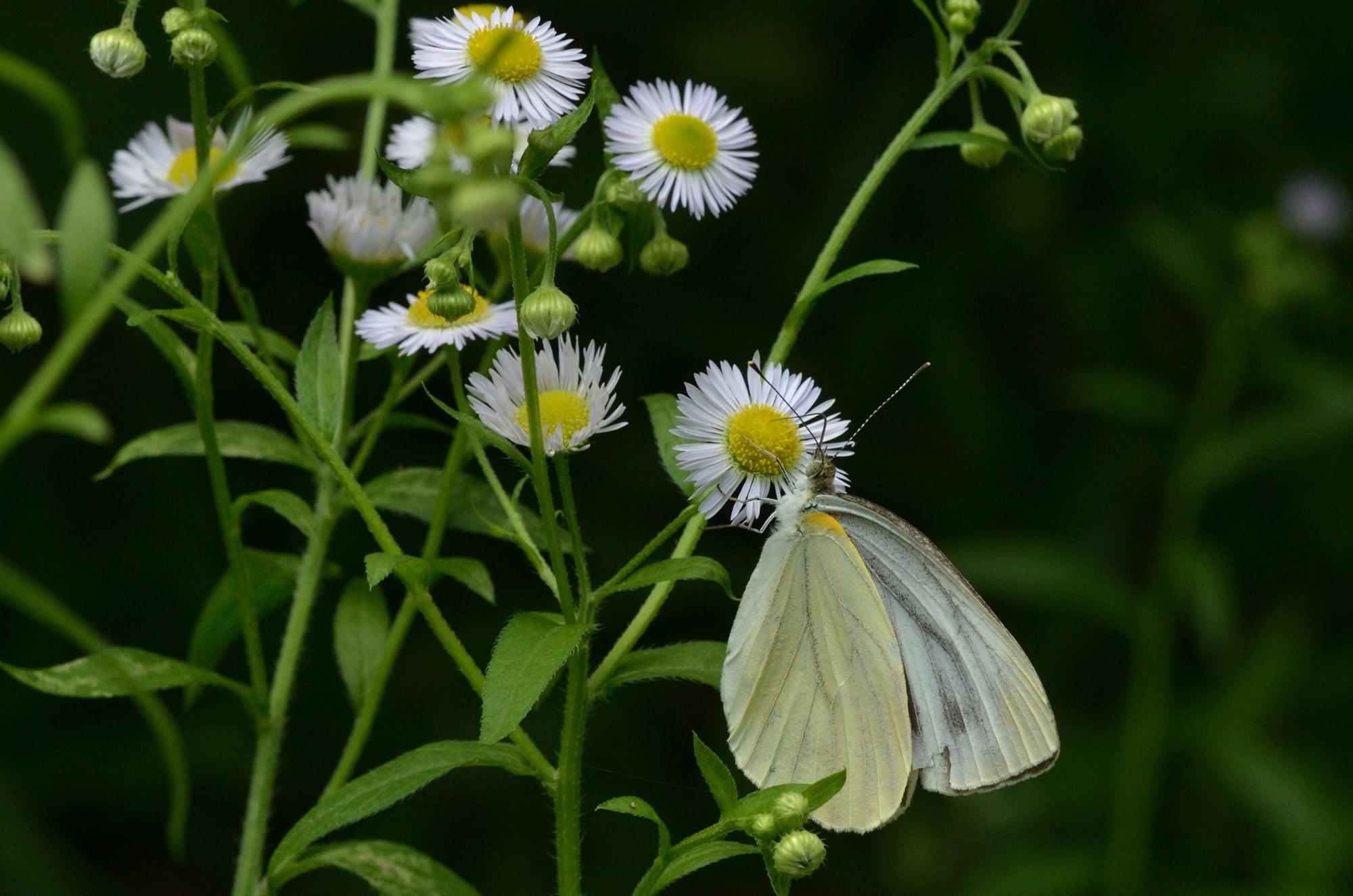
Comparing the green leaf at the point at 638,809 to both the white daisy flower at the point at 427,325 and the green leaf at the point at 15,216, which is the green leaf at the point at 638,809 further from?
the green leaf at the point at 15,216

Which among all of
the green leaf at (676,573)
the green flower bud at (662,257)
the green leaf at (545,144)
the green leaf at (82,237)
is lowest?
the green leaf at (82,237)

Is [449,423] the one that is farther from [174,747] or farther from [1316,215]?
[1316,215]

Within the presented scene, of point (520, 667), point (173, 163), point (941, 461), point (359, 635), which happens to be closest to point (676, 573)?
point (520, 667)

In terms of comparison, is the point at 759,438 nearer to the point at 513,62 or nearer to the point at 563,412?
the point at 563,412

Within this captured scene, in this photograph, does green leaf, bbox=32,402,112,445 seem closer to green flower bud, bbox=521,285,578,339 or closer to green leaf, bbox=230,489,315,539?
green flower bud, bbox=521,285,578,339

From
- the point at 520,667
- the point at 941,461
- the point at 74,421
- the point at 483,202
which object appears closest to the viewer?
the point at 74,421

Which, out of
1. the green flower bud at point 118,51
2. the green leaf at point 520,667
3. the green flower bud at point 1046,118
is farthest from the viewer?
the green flower bud at point 1046,118

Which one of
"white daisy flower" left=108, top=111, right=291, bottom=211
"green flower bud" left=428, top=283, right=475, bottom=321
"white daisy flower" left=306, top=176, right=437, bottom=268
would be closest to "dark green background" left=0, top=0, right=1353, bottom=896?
"white daisy flower" left=108, top=111, right=291, bottom=211

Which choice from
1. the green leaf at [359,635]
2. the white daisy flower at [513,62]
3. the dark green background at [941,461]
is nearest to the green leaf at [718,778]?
the green leaf at [359,635]
